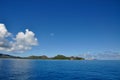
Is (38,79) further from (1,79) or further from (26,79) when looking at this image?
(1,79)

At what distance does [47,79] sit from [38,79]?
3272 millimetres

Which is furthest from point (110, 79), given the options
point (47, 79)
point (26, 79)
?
point (26, 79)

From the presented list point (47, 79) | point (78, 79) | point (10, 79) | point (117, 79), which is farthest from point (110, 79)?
point (10, 79)

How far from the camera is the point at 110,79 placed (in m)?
57.1

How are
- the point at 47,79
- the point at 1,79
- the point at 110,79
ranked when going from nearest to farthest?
the point at 1,79, the point at 47,79, the point at 110,79

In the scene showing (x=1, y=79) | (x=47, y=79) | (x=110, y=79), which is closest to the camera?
(x=1, y=79)

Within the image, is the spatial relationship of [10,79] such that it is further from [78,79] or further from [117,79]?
[117,79]

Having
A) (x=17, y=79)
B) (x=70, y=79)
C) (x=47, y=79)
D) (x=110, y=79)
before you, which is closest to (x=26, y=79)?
(x=17, y=79)

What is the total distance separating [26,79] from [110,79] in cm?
3170

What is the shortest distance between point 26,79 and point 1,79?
8.30 m

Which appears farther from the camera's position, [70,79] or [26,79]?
[70,79]

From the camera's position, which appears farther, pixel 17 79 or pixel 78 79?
pixel 78 79

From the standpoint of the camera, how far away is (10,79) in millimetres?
51656

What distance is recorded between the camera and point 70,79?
5538 cm
